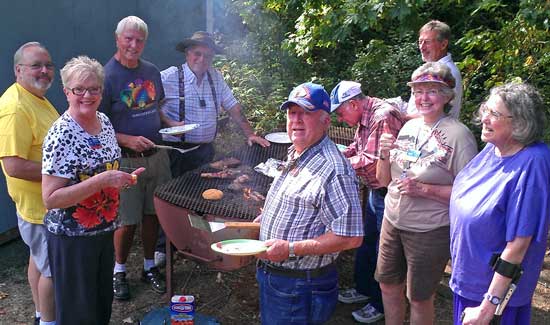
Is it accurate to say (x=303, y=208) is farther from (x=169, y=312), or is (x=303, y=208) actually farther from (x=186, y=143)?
(x=186, y=143)

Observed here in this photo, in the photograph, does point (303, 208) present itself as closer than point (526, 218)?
No

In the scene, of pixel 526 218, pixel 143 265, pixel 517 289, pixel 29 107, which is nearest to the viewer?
pixel 526 218

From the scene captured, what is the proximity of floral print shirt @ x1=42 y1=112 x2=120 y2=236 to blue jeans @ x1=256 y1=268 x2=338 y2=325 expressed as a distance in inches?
41.2

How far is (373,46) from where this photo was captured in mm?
6227

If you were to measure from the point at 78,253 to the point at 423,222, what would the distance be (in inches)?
77.0

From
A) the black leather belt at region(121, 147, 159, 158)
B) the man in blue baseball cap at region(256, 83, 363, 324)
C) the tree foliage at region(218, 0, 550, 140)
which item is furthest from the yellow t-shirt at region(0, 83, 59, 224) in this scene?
the tree foliage at region(218, 0, 550, 140)

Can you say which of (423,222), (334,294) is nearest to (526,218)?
(423,222)

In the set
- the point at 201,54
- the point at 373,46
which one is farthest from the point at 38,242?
the point at 373,46

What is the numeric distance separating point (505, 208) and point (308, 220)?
34.1 inches

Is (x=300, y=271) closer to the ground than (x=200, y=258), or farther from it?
farther from it

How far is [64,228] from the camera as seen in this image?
273 centimetres

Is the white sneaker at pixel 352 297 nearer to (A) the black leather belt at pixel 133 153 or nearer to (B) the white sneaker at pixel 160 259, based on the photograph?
(B) the white sneaker at pixel 160 259

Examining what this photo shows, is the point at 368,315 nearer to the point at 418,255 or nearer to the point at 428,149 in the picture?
the point at 418,255

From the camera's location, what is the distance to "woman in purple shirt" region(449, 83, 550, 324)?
6.91ft
